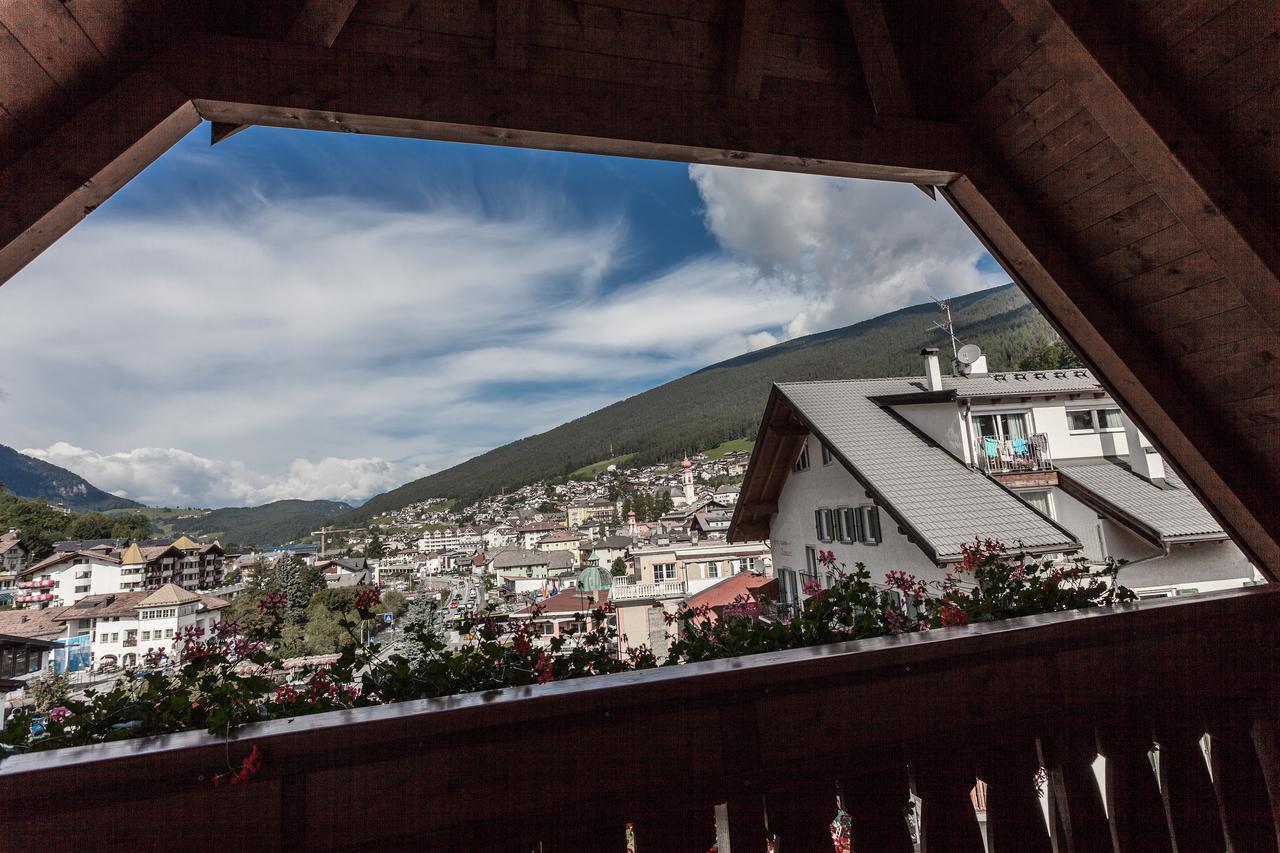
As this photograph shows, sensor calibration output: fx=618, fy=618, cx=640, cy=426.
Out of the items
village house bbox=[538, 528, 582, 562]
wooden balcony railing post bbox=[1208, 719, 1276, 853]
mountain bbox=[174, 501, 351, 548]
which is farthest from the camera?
village house bbox=[538, 528, 582, 562]

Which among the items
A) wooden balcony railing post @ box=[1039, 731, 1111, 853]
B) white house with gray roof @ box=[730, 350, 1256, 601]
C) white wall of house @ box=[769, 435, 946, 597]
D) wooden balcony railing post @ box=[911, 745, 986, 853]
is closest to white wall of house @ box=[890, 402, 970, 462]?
white house with gray roof @ box=[730, 350, 1256, 601]

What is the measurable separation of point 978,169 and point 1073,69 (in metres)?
0.50

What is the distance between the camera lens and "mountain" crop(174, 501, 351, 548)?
7.97 feet

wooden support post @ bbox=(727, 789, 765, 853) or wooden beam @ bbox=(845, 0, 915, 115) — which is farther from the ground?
wooden beam @ bbox=(845, 0, 915, 115)

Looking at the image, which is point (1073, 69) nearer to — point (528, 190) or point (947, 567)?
point (947, 567)

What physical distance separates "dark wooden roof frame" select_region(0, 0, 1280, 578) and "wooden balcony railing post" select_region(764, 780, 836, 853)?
1.54 meters

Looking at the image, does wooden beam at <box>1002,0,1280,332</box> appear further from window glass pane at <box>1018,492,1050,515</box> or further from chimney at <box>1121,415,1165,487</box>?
window glass pane at <box>1018,492,1050,515</box>

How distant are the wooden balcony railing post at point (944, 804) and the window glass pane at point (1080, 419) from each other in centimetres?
677

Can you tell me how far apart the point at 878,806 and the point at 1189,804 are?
2.72ft

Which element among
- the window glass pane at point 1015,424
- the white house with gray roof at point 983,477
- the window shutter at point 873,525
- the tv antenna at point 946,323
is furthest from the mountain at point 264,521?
the window glass pane at point 1015,424

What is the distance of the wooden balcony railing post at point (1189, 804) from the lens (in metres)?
1.42

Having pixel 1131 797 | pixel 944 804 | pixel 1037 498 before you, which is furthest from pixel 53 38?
pixel 1037 498

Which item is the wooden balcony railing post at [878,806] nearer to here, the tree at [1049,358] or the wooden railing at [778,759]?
the wooden railing at [778,759]

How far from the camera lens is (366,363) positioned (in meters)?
6.48
